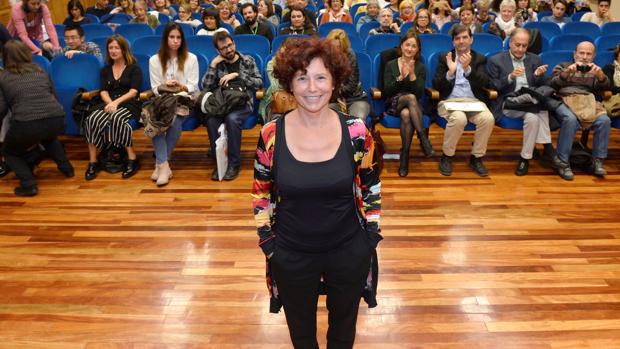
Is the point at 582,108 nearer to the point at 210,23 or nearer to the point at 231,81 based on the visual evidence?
the point at 231,81

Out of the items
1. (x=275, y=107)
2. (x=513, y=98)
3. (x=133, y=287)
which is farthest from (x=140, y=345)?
(x=513, y=98)

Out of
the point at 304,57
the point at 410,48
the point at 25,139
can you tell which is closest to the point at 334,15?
the point at 410,48

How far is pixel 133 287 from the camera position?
2686 mm

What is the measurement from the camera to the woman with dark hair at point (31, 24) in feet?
18.0

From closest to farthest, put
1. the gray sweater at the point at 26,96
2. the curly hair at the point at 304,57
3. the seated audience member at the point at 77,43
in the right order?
the curly hair at the point at 304,57 < the gray sweater at the point at 26,96 < the seated audience member at the point at 77,43

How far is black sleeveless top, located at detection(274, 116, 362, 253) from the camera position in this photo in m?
1.49

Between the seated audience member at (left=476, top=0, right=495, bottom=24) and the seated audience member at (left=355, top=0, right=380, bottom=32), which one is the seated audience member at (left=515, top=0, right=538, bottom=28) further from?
the seated audience member at (left=355, top=0, right=380, bottom=32)

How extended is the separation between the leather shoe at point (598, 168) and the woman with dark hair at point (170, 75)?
333 centimetres

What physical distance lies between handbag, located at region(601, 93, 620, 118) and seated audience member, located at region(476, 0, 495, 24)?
269 cm

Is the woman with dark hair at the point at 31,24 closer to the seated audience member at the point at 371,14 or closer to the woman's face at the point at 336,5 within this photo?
the woman's face at the point at 336,5

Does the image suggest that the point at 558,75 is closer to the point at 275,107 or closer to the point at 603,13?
the point at 275,107

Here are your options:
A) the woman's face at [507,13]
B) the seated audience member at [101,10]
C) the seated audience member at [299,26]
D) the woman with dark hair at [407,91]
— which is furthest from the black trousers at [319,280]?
the seated audience member at [101,10]

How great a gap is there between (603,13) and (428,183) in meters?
4.62

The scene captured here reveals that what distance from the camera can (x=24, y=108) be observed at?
3.78 meters
